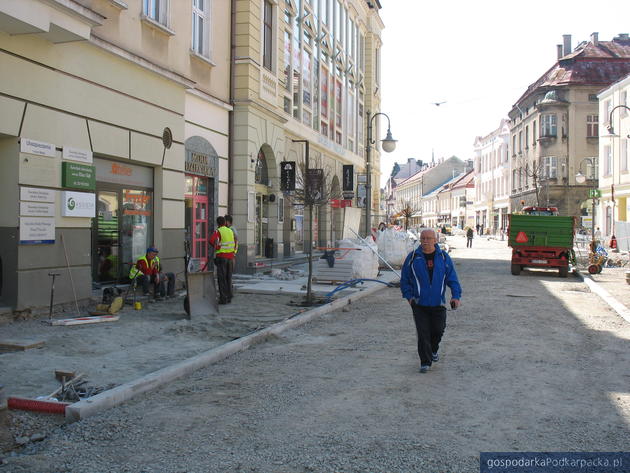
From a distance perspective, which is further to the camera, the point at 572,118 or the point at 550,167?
the point at 550,167

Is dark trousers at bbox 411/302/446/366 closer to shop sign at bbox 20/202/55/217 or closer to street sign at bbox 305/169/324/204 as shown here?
shop sign at bbox 20/202/55/217

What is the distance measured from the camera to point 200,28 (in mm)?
14938

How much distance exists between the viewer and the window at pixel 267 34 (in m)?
18.9

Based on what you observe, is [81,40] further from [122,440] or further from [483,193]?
[483,193]

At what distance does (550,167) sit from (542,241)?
1501 inches

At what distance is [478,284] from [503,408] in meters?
11.9

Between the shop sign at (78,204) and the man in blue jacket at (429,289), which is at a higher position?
the shop sign at (78,204)

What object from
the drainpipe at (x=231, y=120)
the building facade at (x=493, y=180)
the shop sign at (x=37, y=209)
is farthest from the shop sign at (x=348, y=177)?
the building facade at (x=493, y=180)

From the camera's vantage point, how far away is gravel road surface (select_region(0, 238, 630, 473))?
401 centimetres

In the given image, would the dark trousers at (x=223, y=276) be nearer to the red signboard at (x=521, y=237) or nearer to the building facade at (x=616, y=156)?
the red signboard at (x=521, y=237)

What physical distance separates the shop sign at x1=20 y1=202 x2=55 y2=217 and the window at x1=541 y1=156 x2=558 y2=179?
50880 mm

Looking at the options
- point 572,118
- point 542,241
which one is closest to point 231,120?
point 542,241

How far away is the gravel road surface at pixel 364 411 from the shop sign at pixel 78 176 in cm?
438

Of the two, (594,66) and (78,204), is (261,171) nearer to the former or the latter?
Answer: (78,204)
